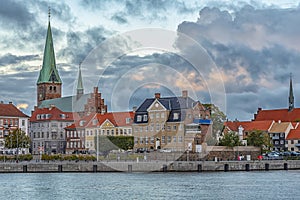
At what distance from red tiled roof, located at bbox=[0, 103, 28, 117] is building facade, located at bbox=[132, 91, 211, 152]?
28.7 metres

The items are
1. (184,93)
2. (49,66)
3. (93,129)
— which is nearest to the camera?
(184,93)

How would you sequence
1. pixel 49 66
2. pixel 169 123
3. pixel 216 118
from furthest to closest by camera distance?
pixel 49 66 < pixel 216 118 < pixel 169 123

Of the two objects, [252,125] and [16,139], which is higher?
[252,125]

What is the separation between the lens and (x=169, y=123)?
100688mm

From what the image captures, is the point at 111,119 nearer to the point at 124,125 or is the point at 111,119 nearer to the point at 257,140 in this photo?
the point at 124,125

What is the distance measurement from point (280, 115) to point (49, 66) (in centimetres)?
5428

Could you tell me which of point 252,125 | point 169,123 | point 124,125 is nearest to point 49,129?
point 124,125

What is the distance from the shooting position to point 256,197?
2126 inches

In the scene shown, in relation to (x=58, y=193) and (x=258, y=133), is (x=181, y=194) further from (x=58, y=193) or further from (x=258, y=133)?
(x=258, y=133)

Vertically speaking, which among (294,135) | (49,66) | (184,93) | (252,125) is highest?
(49,66)

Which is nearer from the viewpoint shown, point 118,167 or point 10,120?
point 118,167

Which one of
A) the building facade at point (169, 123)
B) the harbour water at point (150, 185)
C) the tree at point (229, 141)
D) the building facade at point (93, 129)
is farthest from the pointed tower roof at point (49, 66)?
the harbour water at point (150, 185)

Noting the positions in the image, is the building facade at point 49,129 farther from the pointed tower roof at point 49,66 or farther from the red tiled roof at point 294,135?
the red tiled roof at point 294,135

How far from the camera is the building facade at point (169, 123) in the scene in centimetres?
9675
